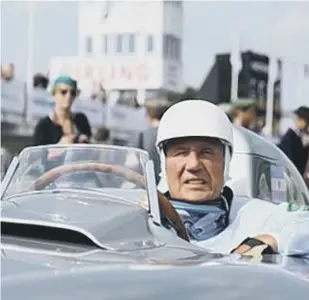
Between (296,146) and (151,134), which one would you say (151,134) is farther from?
(296,146)

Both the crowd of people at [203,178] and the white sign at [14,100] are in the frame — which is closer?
the crowd of people at [203,178]

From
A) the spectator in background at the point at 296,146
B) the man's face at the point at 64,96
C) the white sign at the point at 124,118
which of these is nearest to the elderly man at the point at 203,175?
the man's face at the point at 64,96

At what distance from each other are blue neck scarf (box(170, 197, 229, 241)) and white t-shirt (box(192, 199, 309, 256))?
0.03 meters

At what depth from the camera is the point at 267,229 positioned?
270cm

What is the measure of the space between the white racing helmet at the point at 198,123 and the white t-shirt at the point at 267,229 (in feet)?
0.51

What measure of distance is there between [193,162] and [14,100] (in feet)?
43.0

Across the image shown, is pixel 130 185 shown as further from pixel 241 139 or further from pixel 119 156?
pixel 241 139

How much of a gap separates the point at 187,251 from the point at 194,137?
944mm

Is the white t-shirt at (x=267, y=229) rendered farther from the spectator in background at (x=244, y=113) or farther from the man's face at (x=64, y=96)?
the spectator in background at (x=244, y=113)

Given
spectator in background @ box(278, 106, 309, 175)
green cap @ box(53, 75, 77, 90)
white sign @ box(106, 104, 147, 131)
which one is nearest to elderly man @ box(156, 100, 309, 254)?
green cap @ box(53, 75, 77, 90)

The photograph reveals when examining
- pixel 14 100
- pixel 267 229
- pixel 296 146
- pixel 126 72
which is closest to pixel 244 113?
pixel 296 146

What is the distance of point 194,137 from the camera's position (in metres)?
2.88

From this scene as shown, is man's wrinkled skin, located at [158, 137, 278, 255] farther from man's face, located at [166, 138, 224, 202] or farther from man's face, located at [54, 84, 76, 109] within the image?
man's face, located at [54, 84, 76, 109]

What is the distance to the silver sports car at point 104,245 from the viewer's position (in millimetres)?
1551
